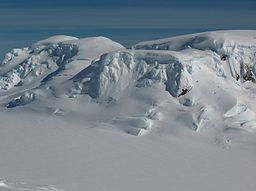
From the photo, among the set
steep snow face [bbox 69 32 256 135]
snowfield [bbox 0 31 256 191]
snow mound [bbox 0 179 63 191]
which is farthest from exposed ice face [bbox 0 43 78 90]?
snow mound [bbox 0 179 63 191]

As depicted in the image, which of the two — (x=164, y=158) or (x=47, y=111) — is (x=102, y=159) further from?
(x=47, y=111)

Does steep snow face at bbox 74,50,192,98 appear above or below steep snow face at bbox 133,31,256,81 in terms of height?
below

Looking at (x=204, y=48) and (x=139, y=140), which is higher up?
(x=204, y=48)

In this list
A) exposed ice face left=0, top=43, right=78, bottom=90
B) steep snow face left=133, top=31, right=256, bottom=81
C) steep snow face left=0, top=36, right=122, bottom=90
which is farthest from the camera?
exposed ice face left=0, top=43, right=78, bottom=90

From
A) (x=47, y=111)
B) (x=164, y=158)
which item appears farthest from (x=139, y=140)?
(x=47, y=111)

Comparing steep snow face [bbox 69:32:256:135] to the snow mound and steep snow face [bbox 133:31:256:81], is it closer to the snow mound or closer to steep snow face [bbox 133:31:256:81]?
steep snow face [bbox 133:31:256:81]

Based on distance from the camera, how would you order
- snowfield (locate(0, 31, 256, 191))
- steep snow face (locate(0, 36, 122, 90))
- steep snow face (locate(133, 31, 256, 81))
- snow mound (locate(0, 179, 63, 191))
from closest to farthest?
snow mound (locate(0, 179, 63, 191)) < snowfield (locate(0, 31, 256, 191)) < steep snow face (locate(133, 31, 256, 81)) < steep snow face (locate(0, 36, 122, 90))

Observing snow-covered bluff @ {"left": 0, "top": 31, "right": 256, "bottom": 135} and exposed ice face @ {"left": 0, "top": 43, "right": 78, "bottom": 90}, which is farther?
exposed ice face @ {"left": 0, "top": 43, "right": 78, "bottom": 90}

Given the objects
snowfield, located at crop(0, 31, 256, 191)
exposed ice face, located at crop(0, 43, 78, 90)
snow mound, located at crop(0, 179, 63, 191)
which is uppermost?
snow mound, located at crop(0, 179, 63, 191)

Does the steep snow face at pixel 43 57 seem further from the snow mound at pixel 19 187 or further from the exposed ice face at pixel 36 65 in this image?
the snow mound at pixel 19 187
